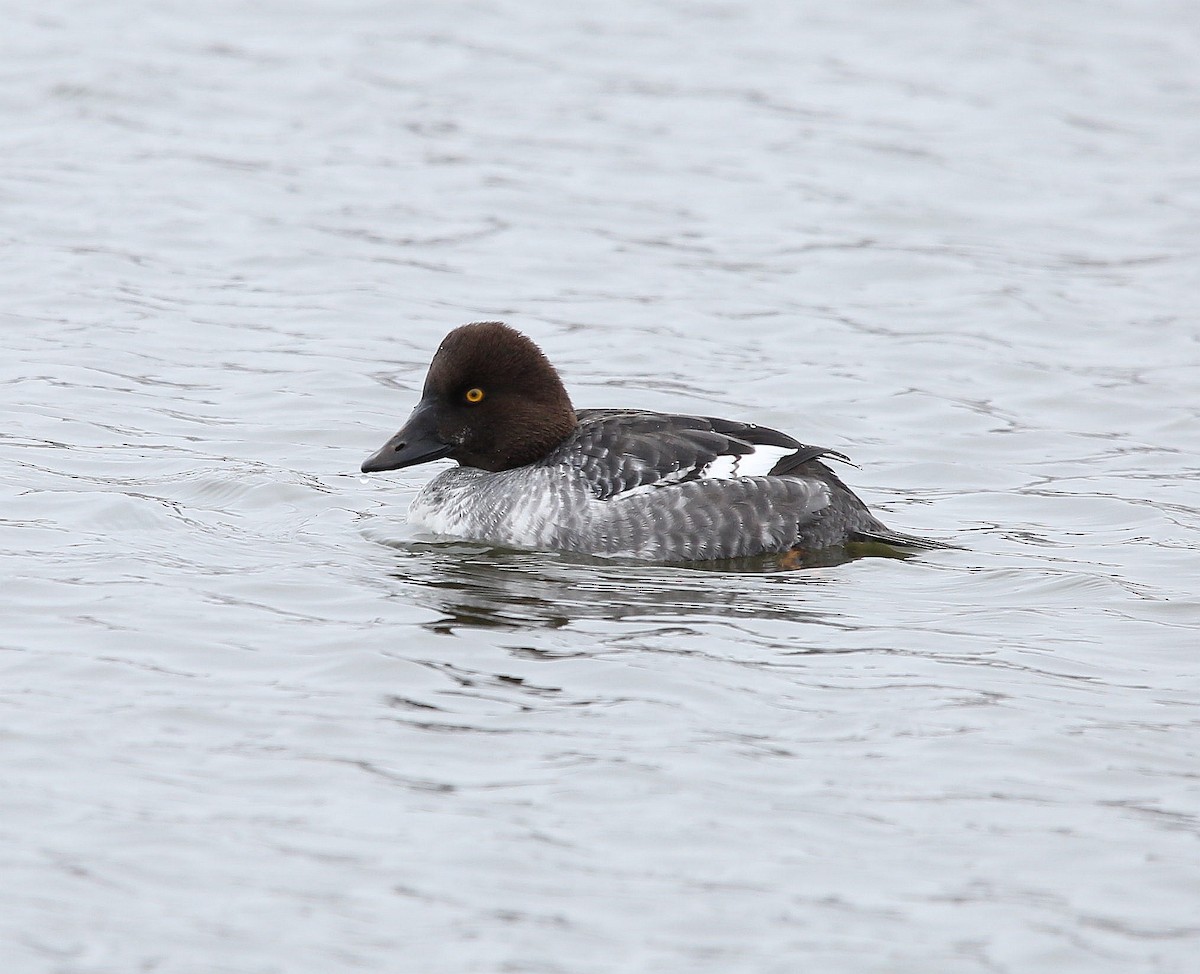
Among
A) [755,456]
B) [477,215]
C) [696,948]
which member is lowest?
[696,948]

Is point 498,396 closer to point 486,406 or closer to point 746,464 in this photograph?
point 486,406

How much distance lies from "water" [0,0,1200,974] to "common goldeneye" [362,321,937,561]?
31cm

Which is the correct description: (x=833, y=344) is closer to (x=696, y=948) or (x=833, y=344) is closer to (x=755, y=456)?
(x=755, y=456)

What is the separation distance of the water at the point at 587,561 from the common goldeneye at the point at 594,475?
0.31 meters

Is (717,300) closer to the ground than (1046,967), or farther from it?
farther from it

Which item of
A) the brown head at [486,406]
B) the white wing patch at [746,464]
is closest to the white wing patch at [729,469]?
the white wing patch at [746,464]

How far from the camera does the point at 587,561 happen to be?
391 inches

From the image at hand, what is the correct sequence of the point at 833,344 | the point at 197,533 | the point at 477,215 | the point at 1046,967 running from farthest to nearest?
the point at 477,215, the point at 833,344, the point at 197,533, the point at 1046,967

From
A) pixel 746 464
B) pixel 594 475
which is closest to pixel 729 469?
pixel 746 464

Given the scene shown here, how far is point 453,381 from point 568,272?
19.5 ft

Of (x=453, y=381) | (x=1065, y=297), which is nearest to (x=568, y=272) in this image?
(x=1065, y=297)

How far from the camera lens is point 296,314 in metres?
14.8

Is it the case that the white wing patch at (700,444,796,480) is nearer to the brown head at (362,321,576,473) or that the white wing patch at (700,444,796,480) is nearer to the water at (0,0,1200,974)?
the water at (0,0,1200,974)

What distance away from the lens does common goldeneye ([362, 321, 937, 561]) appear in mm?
10078
